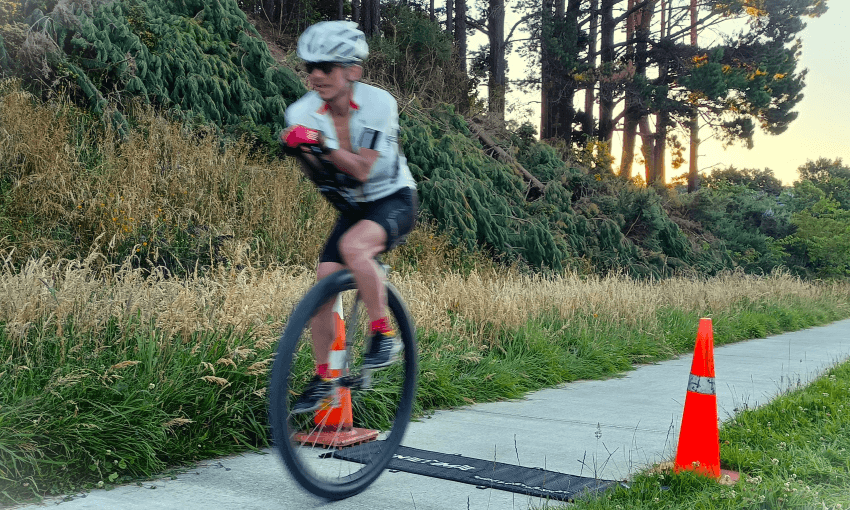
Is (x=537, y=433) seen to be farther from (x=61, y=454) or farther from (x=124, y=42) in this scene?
(x=124, y=42)

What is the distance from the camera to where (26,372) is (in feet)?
12.6

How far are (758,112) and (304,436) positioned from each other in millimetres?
23382

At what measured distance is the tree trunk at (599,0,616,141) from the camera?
77.4 feet

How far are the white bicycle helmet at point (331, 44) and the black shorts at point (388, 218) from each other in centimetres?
64

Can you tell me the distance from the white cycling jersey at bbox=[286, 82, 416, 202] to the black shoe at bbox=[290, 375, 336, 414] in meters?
0.83

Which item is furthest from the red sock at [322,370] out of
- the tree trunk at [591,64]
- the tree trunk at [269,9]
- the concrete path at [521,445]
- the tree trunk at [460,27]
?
the tree trunk at [591,64]

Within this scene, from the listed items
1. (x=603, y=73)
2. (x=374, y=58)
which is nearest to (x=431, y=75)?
(x=374, y=58)

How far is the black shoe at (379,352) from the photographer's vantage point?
3.38 metres

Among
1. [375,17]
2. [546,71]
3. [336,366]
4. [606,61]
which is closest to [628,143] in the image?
[606,61]

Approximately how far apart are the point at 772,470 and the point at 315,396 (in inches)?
93.9

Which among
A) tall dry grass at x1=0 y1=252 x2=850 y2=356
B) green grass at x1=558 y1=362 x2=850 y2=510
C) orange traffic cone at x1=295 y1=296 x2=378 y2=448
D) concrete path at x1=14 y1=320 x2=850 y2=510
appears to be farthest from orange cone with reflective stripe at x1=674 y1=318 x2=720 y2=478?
tall dry grass at x1=0 y1=252 x2=850 y2=356

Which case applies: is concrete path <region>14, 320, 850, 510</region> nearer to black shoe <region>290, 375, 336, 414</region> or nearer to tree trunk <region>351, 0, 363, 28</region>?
black shoe <region>290, 375, 336, 414</region>

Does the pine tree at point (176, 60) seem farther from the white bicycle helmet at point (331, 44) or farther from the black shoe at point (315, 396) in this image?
the black shoe at point (315, 396)

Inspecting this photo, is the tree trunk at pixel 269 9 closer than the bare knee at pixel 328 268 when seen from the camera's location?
No
